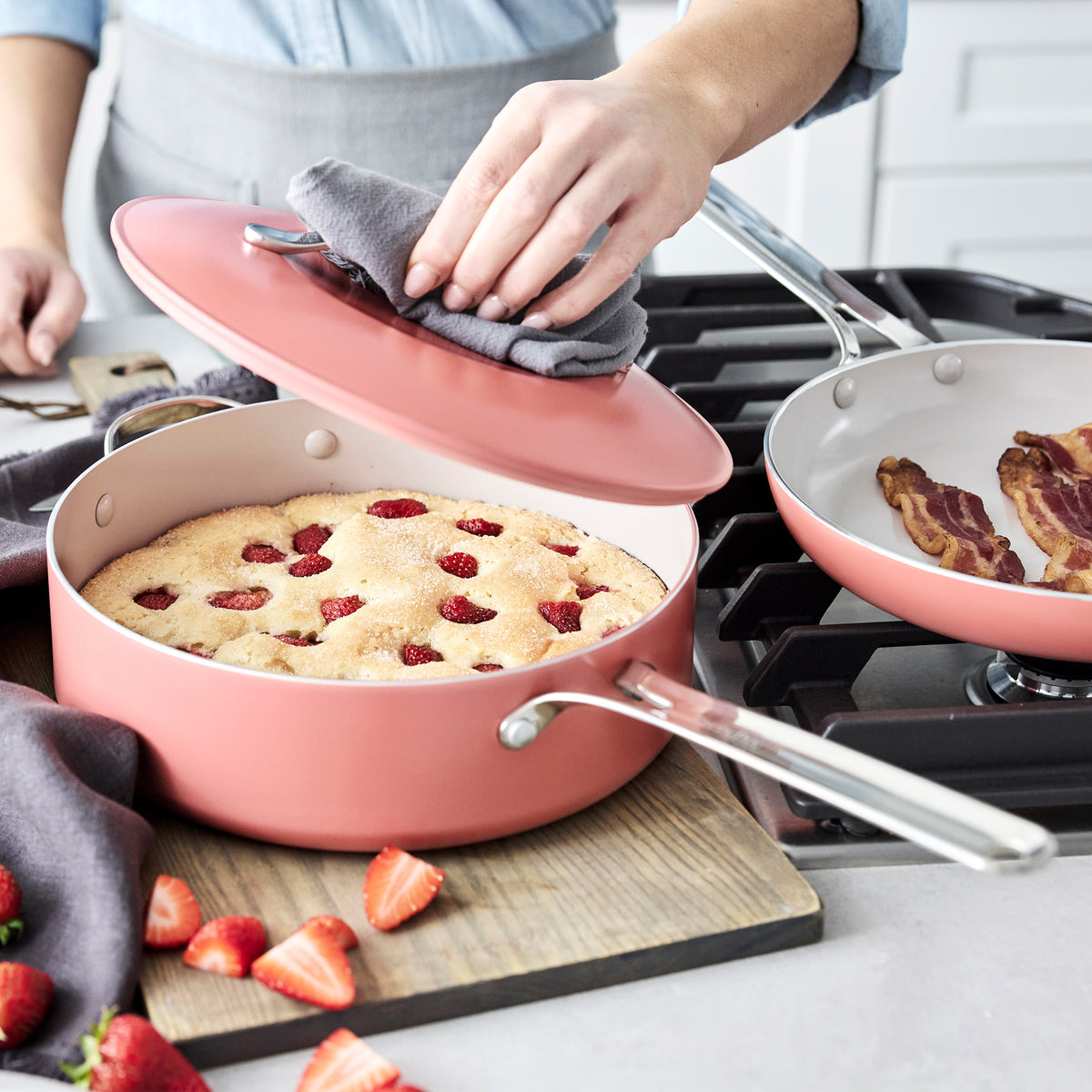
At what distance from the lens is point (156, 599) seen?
0.86 m

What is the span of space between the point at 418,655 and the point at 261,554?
21 cm

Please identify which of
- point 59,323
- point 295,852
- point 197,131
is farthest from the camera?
point 197,131

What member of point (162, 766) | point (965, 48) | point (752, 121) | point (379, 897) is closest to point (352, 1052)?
point (379, 897)

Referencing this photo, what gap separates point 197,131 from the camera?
61.4 inches

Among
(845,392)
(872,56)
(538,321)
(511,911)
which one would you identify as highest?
(872,56)

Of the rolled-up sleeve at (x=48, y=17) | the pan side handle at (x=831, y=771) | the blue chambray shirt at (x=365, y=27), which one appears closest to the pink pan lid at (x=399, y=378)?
the pan side handle at (x=831, y=771)

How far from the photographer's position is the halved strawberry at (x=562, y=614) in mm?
833

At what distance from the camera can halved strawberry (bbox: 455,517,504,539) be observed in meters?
0.96

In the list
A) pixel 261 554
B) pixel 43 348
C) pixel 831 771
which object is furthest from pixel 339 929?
pixel 43 348

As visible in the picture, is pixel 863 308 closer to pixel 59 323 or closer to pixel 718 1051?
pixel 718 1051

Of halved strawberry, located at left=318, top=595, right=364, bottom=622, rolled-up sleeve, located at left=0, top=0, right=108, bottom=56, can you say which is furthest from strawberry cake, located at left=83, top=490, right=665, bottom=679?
rolled-up sleeve, located at left=0, top=0, right=108, bottom=56

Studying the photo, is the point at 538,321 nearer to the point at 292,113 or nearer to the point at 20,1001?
the point at 20,1001

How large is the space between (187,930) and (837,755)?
35cm

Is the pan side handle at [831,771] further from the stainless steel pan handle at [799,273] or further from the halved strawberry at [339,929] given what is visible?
the stainless steel pan handle at [799,273]
